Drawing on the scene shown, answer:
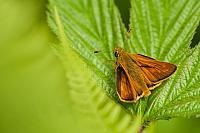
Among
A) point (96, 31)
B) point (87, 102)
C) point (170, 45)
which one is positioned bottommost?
point (87, 102)

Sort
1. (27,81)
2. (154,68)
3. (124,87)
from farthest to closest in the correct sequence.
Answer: (154,68) → (124,87) → (27,81)

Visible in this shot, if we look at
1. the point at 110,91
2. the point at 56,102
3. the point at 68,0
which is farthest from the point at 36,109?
the point at 68,0

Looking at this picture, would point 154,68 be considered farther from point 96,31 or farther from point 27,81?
point 27,81

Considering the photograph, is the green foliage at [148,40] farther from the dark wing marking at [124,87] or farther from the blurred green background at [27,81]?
the blurred green background at [27,81]

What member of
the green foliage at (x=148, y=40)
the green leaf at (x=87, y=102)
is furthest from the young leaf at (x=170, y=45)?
the green leaf at (x=87, y=102)

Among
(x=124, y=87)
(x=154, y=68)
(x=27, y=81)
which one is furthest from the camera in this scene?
(x=154, y=68)

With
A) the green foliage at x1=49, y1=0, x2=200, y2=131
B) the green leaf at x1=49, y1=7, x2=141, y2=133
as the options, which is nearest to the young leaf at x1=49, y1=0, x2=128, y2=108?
the green foliage at x1=49, y1=0, x2=200, y2=131

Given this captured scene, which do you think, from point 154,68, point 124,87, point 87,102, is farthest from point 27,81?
point 154,68

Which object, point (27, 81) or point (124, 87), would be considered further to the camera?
point (124, 87)
